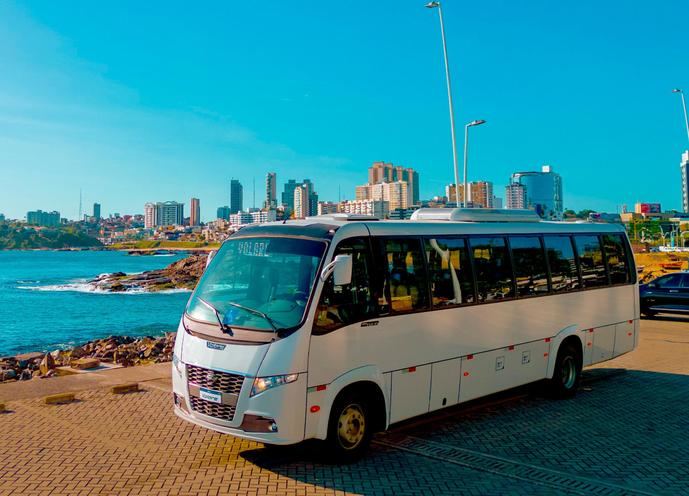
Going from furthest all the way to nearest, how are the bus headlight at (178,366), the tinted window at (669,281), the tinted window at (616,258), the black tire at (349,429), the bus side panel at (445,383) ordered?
1. the tinted window at (669,281)
2. the tinted window at (616,258)
3. the bus side panel at (445,383)
4. the bus headlight at (178,366)
5. the black tire at (349,429)

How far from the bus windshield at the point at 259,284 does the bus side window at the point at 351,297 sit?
225mm

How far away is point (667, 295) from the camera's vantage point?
72.7 feet

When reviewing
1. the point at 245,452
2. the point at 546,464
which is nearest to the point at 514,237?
the point at 546,464

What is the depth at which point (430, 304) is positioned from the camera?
8.14 meters

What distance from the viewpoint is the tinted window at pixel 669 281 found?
22219mm

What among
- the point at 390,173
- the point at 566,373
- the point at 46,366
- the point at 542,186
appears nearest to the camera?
the point at 566,373

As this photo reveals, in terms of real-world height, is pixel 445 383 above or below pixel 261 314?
below

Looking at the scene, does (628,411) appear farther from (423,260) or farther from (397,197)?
(397,197)

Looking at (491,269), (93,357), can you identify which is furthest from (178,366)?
(93,357)

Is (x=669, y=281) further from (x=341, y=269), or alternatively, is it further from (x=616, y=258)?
(x=341, y=269)

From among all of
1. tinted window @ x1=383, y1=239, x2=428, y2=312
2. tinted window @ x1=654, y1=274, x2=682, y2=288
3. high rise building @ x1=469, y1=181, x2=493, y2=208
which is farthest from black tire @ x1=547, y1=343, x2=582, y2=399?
high rise building @ x1=469, y1=181, x2=493, y2=208

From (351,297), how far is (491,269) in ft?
10.5

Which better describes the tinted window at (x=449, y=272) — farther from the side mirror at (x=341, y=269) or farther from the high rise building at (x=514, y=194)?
the high rise building at (x=514, y=194)

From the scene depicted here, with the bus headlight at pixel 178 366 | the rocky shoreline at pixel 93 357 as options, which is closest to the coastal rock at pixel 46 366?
the rocky shoreline at pixel 93 357
